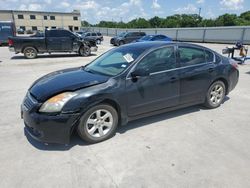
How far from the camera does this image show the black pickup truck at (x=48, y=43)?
13.5 meters

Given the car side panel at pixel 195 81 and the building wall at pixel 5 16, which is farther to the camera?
the building wall at pixel 5 16

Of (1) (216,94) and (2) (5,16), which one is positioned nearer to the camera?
(1) (216,94)

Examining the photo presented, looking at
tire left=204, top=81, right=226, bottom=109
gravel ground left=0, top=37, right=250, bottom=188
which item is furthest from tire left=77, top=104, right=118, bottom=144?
tire left=204, top=81, right=226, bottom=109

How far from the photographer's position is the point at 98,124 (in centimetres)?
346

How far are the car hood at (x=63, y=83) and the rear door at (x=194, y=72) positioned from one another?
1.64 m

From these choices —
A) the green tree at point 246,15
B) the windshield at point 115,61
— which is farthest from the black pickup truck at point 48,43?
the green tree at point 246,15

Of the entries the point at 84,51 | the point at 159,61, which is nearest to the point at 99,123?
the point at 159,61

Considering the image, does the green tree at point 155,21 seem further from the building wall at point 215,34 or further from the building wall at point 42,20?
the building wall at point 215,34

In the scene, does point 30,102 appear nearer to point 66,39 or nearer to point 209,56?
point 209,56

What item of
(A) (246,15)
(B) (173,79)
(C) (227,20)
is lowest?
(B) (173,79)

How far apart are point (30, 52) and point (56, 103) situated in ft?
39.6

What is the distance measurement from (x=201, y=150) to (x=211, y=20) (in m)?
64.0

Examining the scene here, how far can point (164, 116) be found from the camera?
4.54 metres

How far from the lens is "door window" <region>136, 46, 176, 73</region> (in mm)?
3842
